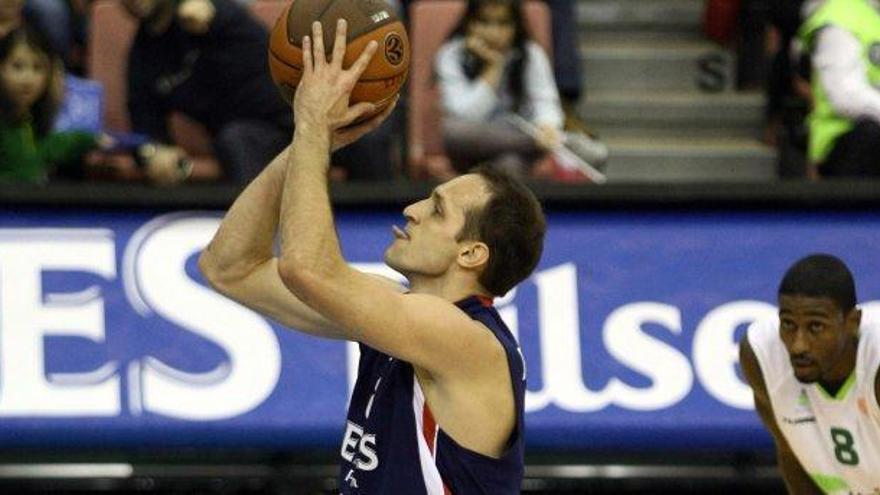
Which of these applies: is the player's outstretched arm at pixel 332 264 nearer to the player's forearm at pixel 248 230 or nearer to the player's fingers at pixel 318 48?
the player's fingers at pixel 318 48

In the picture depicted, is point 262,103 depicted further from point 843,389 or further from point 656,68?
point 843,389

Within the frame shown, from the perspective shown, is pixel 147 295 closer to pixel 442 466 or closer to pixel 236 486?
pixel 236 486

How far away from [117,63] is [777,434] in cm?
449

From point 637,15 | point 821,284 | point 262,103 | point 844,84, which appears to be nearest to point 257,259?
point 821,284

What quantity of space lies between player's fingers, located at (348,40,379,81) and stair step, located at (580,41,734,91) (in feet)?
20.3

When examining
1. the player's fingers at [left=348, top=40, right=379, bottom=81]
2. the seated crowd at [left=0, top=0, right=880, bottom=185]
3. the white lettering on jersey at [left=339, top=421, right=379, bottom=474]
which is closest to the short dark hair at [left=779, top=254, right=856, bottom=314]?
the white lettering on jersey at [left=339, top=421, right=379, bottom=474]

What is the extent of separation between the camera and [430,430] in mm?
4551

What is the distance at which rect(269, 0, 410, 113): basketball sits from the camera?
14.9 ft

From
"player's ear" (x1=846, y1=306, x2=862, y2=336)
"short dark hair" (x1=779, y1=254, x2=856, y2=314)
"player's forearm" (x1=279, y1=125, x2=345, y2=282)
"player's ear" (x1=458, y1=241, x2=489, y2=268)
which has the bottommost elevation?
"player's ear" (x1=846, y1=306, x2=862, y2=336)

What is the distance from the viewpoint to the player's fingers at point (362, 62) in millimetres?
4465

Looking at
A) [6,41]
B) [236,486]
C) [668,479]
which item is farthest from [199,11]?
[668,479]

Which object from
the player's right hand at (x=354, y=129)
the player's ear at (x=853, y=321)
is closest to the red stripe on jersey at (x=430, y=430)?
the player's right hand at (x=354, y=129)

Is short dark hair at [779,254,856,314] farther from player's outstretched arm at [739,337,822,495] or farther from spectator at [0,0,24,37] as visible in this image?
spectator at [0,0,24,37]

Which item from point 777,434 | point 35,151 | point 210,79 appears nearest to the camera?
point 777,434
